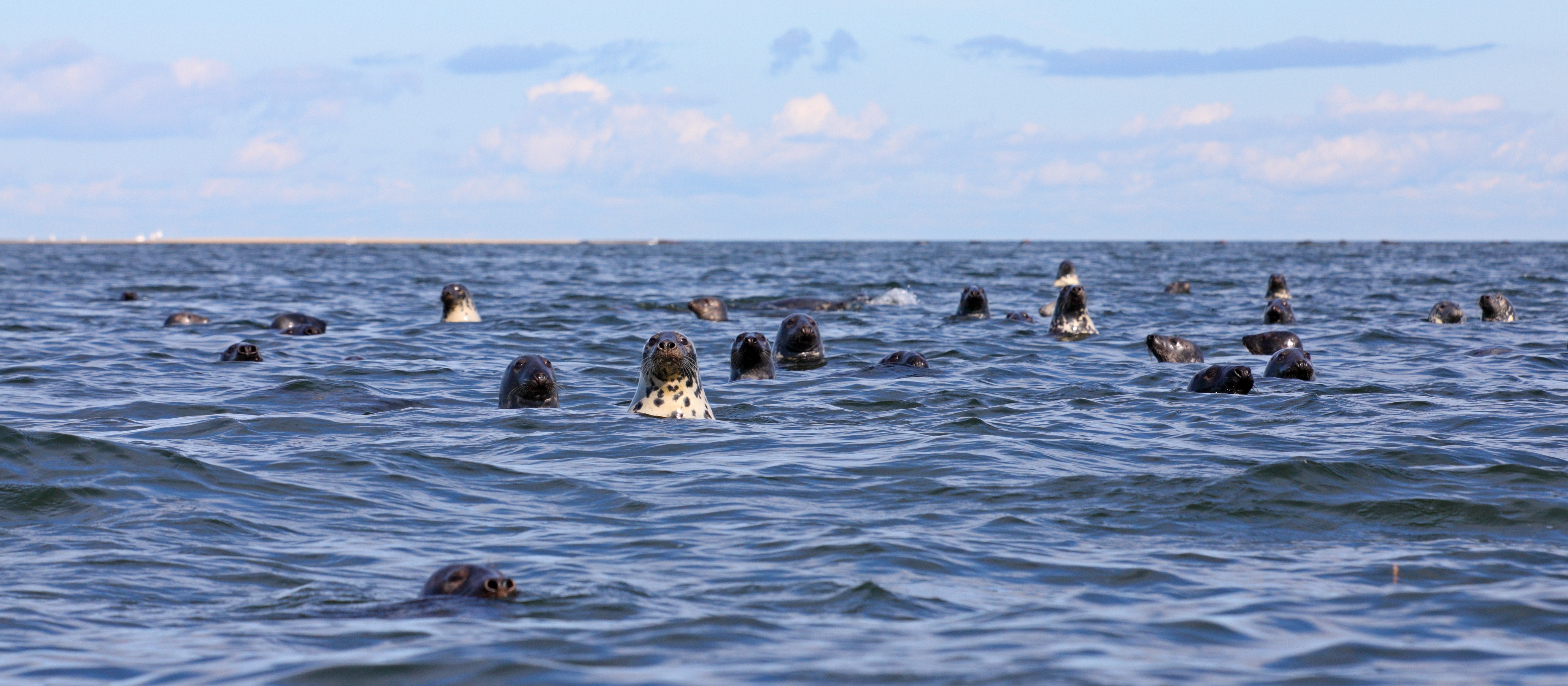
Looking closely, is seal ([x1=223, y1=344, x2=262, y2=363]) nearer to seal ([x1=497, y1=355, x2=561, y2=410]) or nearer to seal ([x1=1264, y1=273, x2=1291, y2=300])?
seal ([x1=497, y1=355, x2=561, y2=410])

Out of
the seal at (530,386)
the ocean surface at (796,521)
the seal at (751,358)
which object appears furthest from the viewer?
the seal at (751,358)

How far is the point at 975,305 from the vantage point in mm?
26047

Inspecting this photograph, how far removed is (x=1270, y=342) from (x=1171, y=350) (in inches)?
77.4

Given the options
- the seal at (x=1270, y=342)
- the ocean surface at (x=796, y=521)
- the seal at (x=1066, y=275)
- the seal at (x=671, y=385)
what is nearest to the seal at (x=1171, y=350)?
the ocean surface at (x=796, y=521)

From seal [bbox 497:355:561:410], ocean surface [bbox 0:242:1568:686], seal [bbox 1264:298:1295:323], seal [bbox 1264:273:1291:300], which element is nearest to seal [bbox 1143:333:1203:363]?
ocean surface [bbox 0:242:1568:686]

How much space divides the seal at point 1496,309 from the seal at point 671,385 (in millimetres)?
18250

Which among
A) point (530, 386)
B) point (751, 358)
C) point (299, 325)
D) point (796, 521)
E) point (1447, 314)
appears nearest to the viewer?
point (796, 521)

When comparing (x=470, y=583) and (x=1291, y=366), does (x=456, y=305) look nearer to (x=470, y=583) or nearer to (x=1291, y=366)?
(x=1291, y=366)

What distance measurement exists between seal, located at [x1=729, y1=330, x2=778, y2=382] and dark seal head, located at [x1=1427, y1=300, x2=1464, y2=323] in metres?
14.7

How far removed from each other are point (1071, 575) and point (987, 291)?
1346 inches

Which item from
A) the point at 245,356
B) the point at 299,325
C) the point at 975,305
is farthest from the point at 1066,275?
the point at 245,356

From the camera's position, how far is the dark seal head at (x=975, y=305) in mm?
26000

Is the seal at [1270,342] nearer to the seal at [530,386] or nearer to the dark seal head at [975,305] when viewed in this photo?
the dark seal head at [975,305]

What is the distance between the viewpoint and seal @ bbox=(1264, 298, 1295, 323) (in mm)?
24656
